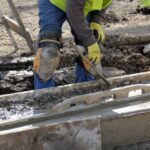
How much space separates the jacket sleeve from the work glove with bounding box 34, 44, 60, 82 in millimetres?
337

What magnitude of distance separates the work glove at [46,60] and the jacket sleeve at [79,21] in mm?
337

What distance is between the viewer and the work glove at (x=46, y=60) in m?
4.98

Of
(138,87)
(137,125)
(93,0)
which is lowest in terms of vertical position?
(137,125)

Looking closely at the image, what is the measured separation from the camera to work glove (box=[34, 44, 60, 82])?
4.98 metres

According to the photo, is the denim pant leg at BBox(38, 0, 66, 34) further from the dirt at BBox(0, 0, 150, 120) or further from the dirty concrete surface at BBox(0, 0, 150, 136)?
the dirt at BBox(0, 0, 150, 120)

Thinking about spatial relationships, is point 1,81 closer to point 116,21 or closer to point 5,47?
point 5,47

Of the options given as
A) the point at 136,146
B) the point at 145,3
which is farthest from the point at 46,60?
the point at 145,3

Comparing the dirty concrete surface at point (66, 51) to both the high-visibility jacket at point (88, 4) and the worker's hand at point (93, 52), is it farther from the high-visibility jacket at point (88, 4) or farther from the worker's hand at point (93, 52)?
the high-visibility jacket at point (88, 4)

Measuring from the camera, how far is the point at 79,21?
4.65 meters

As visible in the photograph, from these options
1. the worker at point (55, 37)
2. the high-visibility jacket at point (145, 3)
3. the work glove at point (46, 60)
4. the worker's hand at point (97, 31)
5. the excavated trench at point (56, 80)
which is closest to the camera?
the excavated trench at point (56, 80)

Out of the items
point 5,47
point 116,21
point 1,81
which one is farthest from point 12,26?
point 116,21

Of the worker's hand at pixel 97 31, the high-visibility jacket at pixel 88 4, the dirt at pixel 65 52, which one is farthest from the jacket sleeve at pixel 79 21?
the dirt at pixel 65 52

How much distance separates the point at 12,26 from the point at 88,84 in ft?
9.82

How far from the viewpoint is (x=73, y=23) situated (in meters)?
4.69
